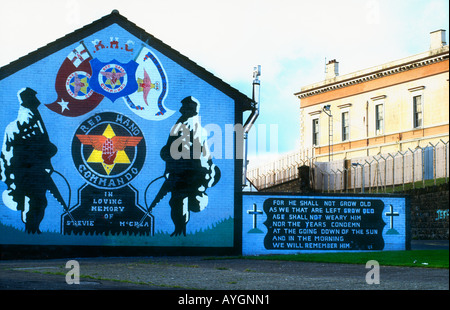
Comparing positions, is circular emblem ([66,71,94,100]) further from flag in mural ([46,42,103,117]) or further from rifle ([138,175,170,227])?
rifle ([138,175,170,227])

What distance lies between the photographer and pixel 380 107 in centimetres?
5181

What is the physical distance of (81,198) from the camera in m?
23.5

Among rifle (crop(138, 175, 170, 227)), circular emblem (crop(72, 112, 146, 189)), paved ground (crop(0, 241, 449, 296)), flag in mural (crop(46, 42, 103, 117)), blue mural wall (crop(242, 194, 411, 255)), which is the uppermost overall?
flag in mural (crop(46, 42, 103, 117))

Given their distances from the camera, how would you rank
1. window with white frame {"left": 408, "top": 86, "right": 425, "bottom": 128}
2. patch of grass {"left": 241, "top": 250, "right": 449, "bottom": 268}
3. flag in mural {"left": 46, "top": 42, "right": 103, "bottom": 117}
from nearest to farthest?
1. patch of grass {"left": 241, "top": 250, "right": 449, "bottom": 268}
2. flag in mural {"left": 46, "top": 42, "right": 103, "bottom": 117}
3. window with white frame {"left": 408, "top": 86, "right": 425, "bottom": 128}

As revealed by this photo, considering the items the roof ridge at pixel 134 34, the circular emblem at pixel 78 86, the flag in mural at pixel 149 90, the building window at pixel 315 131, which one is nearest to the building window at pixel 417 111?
the building window at pixel 315 131

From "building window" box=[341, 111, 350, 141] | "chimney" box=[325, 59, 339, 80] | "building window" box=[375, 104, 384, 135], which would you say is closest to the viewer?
"building window" box=[375, 104, 384, 135]

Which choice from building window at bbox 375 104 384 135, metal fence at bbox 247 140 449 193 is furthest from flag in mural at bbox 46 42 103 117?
building window at bbox 375 104 384 135

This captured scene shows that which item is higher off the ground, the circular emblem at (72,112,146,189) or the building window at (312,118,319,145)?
the building window at (312,118,319,145)

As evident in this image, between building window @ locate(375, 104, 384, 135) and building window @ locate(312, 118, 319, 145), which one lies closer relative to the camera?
building window @ locate(375, 104, 384, 135)

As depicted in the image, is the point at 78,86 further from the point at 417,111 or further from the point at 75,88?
the point at 417,111

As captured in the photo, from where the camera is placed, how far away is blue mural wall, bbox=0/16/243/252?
23.4 meters
